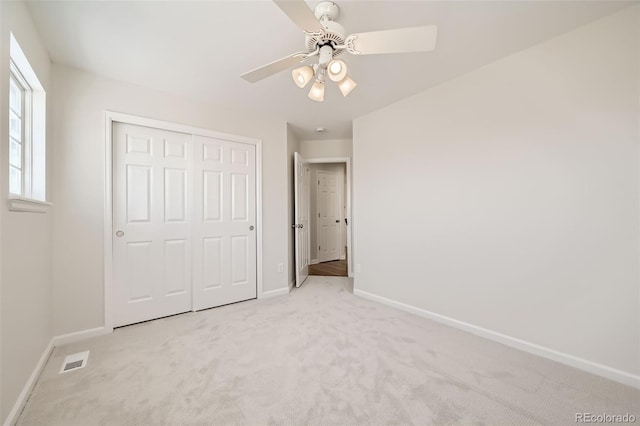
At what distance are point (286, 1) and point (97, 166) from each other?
2.26 meters

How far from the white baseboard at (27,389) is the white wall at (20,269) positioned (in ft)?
0.09

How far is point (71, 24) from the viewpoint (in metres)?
1.65

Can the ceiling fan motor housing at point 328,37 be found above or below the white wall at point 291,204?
above

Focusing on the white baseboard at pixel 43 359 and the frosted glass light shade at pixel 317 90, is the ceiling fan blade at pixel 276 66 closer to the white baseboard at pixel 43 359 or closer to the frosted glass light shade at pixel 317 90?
the frosted glass light shade at pixel 317 90

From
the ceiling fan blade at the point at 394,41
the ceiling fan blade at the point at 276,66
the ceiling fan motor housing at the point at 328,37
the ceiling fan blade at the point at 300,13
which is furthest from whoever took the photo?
the ceiling fan blade at the point at 276,66

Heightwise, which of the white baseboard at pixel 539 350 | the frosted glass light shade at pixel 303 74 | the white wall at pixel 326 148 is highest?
the white wall at pixel 326 148

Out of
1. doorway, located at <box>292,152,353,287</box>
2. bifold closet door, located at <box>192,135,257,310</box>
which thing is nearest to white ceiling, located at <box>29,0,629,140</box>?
bifold closet door, located at <box>192,135,257,310</box>

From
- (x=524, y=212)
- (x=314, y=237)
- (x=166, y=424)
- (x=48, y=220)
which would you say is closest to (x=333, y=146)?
(x=314, y=237)

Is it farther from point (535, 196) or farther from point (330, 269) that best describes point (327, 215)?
point (535, 196)

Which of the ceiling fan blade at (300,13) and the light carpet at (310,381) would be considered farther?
the light carpet at (310,381)

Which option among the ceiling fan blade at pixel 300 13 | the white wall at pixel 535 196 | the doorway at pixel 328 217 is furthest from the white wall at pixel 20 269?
the doorway at pixel 328 217

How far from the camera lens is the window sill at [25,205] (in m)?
1.31

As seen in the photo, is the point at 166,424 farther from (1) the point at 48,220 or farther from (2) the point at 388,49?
(2) the point at 388,49

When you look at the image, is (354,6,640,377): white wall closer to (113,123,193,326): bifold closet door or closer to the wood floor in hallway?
the wood floor in hallway
